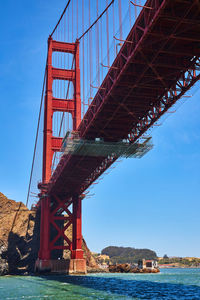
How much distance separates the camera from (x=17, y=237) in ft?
192

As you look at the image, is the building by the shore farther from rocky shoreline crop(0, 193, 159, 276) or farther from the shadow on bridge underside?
the shadow on bridge underside

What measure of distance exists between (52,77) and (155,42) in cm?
3701

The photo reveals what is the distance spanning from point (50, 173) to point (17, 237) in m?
15.4

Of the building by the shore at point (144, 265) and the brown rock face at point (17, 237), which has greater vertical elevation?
the brown rock face at point (17, 237)

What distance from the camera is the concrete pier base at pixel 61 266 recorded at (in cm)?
4778

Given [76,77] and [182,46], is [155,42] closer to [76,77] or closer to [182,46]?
[182,46]

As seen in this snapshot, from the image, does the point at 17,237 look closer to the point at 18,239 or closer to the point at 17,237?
the point at 17,237

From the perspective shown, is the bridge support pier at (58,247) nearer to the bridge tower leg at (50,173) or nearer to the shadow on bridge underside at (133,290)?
the bridge tower leg at (50,173)

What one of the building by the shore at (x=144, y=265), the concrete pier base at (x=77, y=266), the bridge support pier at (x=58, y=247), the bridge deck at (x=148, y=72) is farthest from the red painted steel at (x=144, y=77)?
the building by the shore at (x=144, y=265)

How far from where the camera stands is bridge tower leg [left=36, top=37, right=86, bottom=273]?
49.0 m

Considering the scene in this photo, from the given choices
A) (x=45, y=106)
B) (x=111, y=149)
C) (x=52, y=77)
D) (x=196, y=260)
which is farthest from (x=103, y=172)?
(x=196, y=260)

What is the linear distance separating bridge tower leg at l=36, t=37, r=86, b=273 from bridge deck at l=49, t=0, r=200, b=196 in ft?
57.1

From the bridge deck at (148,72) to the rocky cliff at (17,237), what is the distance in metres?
30.7

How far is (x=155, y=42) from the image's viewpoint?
18.7 m
